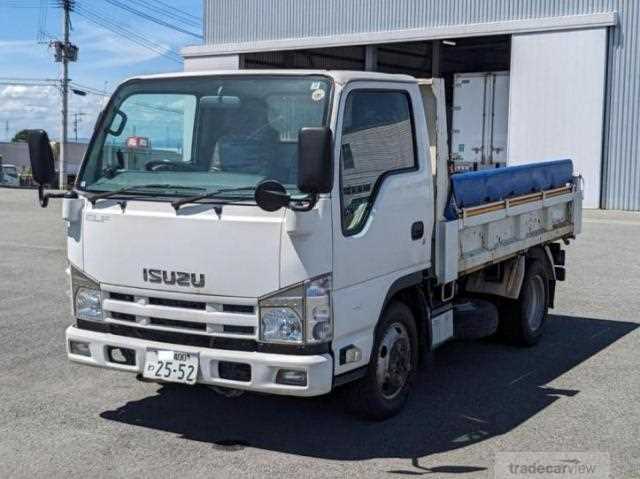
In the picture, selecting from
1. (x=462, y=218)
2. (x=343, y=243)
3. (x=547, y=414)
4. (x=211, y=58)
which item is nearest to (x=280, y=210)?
(x=343, y=243)

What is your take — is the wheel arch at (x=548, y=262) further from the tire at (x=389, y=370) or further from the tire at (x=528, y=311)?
the tire at (x=389, y=370)

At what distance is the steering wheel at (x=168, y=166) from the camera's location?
5.57 meters

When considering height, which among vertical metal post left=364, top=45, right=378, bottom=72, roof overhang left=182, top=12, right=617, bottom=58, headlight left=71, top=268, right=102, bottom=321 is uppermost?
roof overhang left=182, top=12, right=617, bottom=58

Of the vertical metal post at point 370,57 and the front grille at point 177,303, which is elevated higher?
the vertical metal post at point 370,57

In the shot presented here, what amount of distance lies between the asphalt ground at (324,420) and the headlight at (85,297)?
2.57 feet

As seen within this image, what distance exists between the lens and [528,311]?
838 centimetres

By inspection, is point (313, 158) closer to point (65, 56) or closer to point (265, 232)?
point (265, 232)

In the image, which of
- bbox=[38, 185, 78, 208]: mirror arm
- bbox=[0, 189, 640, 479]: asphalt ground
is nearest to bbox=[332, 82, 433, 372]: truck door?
bbox=[0, 189, 640, 479]: asphalt ground

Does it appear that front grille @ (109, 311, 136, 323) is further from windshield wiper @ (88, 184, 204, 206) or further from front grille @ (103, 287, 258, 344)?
windshield wiper @ (88, 184, 204, 206)

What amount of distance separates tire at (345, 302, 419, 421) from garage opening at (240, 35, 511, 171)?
10.6m

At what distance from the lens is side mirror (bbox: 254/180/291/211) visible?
4.70m

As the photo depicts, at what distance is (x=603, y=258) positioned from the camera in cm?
1505

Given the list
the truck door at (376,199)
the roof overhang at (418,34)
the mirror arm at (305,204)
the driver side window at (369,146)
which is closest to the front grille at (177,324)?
the truck door at (376,199)

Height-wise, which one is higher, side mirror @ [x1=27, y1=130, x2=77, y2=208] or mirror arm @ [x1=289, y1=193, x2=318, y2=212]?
side mirror @ [x1=27, y1=130, x2=77, y2=208]
